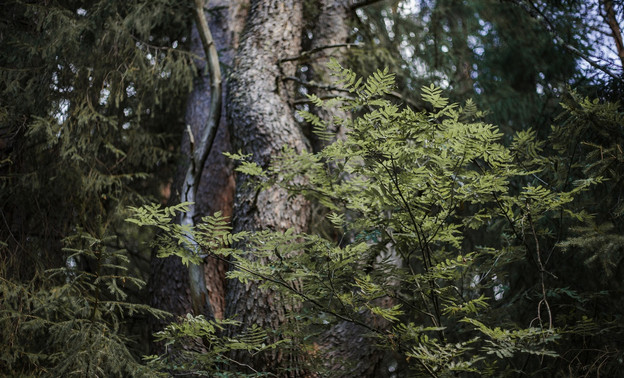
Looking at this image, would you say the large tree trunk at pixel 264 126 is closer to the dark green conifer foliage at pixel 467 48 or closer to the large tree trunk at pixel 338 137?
the large tree trunk at pixel 338 137

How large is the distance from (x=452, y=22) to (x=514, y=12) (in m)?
0.61

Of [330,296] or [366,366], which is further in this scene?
[366,366]

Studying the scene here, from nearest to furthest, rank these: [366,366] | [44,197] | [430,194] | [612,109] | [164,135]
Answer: [430,194], [612,109], [366,366], [44,197], [164,135]

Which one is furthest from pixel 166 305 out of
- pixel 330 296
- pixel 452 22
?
pixel 452 22

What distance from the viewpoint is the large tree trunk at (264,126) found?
9.89ft

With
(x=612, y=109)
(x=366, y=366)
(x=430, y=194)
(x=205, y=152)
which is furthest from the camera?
(x=205, y=152)

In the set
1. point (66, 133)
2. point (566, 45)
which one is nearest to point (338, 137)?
point (566, 45)

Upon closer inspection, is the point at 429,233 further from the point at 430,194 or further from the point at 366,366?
the point at 366,366

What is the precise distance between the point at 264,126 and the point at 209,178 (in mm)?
1080

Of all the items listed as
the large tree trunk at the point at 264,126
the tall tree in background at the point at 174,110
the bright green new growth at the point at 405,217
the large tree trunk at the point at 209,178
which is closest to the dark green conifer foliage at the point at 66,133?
the tall tree in background at the point at 174,110

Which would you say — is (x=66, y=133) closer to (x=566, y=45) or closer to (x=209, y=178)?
(x=209, y=178)

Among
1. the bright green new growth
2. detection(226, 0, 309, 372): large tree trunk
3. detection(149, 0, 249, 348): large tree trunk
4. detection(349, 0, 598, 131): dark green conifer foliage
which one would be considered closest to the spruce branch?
the bright green new growth

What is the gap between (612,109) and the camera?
7.76ft

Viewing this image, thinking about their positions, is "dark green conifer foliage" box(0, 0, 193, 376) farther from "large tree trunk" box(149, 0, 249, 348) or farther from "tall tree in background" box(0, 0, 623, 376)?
"large tree trunk" box(149, 0, 249, 348)
